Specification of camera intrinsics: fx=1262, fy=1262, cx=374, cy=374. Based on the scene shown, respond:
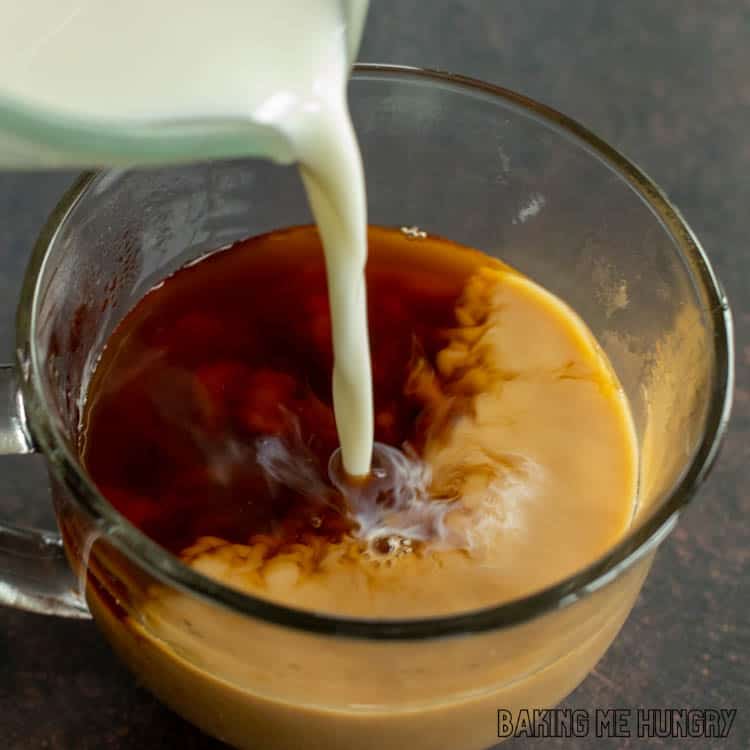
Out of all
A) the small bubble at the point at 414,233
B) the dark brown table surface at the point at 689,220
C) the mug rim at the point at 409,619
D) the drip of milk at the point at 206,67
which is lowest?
the dark brown table surface at the point at 689,220

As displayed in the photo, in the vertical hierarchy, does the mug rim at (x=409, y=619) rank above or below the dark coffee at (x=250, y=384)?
above

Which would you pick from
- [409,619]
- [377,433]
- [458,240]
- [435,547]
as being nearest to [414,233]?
[458,240]

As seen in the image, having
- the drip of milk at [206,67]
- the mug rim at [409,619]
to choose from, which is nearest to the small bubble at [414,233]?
the mug rim at [409,619]

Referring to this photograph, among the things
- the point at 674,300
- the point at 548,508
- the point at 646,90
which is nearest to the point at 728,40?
the point at 646,90

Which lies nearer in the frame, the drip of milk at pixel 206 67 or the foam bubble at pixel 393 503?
the drip of milk at pixel 206 67

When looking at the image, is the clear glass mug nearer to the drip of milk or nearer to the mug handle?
the mug handle

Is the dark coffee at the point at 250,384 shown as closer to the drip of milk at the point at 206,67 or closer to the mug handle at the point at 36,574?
the mug handle at the point at 36,574

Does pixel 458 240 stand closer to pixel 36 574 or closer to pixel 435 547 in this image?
pixel 435 547
